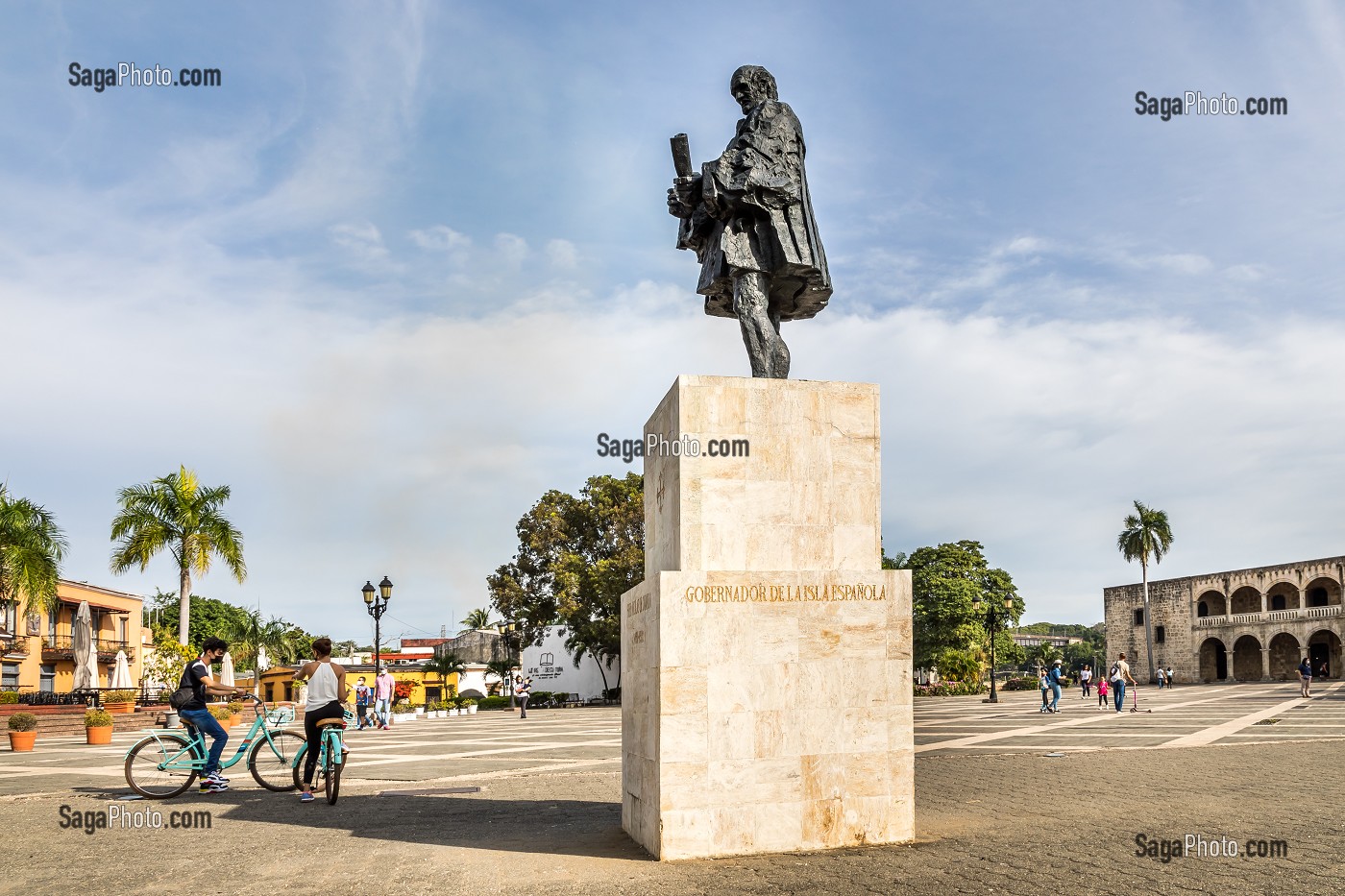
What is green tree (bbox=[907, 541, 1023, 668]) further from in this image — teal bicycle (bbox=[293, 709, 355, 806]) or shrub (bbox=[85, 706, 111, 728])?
teal bicycle (bbox=[293, 709, 355, 806])

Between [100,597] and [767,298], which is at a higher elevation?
[767,298]

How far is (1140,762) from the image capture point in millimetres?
13164

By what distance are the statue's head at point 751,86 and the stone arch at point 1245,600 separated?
2779 inches

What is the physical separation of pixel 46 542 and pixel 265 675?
4525cm

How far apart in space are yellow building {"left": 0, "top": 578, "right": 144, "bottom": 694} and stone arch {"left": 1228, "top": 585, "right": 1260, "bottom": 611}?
64904 millimetres

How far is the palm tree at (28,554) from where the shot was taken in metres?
28.5

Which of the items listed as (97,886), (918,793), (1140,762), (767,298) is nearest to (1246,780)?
(1140,762)

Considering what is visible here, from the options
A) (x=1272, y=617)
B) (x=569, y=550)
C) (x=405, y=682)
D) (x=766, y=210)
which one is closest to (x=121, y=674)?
(x=569, y=550)

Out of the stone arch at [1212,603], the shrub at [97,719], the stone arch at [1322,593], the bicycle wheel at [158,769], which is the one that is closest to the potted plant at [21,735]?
the shrub at [97,719]

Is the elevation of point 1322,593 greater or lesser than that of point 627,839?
lesser

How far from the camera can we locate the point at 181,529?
3528 centimetres

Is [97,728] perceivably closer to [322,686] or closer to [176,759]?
[176,759]

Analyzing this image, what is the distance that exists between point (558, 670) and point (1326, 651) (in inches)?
1777

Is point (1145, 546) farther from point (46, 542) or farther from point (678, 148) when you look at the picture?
point (678, 148)
